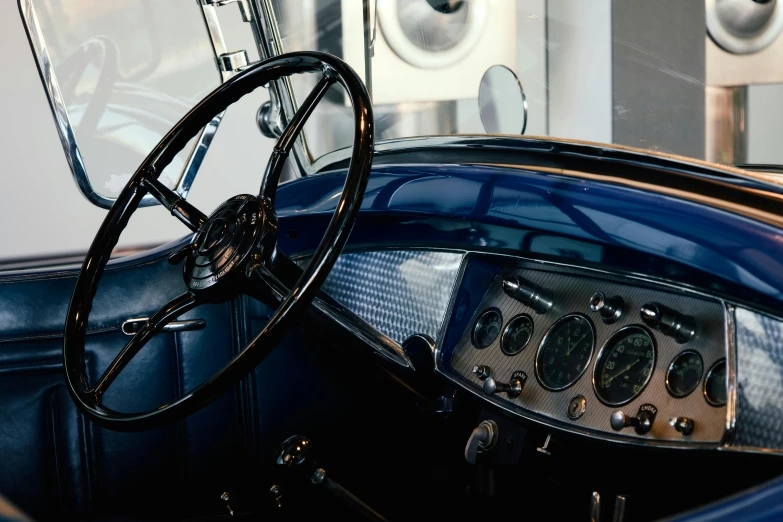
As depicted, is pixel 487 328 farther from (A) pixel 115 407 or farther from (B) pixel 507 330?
(A) pixel 115 407

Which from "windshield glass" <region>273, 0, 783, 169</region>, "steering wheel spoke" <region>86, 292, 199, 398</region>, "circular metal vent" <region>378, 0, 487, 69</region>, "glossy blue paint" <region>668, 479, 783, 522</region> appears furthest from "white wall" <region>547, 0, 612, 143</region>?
"glossy blue paint" <region>668, 479, 783, 522</region>

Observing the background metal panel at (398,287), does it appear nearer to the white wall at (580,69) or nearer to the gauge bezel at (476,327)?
the gauge bezel at (476,327)

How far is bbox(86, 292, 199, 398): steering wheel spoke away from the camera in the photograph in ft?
3.27

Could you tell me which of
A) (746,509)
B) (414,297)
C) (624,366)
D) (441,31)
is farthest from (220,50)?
(746,509)

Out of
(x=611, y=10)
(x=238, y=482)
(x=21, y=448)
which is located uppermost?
(x=611, y=10)

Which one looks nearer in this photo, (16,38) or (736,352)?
(736,352)

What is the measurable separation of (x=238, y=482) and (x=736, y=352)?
0.90 metres

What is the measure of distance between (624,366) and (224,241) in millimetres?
489

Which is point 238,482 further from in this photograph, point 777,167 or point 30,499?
point 777,167

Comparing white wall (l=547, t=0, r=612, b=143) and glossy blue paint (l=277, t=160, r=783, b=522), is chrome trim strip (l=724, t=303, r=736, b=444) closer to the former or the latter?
glossy blue paint (l=277, t=160, r=783, b=522)

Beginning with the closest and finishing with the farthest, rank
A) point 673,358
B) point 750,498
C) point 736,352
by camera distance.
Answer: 1. point 750,498
2. point 736,352
3. point 673,358

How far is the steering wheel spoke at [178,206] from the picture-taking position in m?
1.05

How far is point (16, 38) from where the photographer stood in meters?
4.01

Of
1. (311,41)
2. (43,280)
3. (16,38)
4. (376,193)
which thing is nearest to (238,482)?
(43,280)
